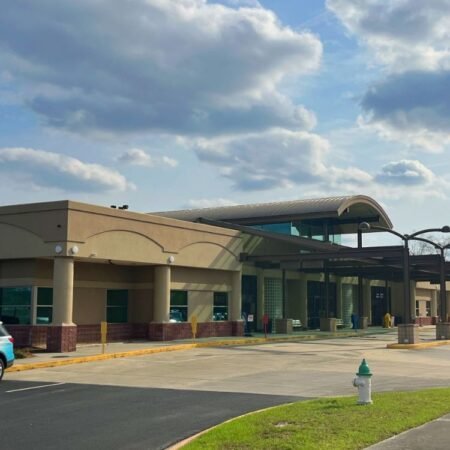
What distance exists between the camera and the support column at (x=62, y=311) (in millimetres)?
24484

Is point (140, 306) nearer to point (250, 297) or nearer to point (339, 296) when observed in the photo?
point (250, 297)

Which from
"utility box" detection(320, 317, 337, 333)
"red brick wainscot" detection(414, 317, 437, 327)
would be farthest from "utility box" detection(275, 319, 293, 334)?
"red brick wainscot" detection(414, 317, 437, 327)

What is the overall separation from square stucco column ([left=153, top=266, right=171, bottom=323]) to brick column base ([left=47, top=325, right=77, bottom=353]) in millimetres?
5805

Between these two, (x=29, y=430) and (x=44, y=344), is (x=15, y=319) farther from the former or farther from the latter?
(x=29, y=430)

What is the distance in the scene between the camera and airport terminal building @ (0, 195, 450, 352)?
25656mm

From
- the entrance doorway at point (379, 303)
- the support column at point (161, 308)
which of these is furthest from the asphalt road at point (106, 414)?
the entrance doorway at point (379, 303)

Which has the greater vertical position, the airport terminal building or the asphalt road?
the airport terminal building

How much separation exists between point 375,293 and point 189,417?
4696 cm

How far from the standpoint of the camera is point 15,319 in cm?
2670

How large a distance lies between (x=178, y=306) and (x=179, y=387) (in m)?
16.2

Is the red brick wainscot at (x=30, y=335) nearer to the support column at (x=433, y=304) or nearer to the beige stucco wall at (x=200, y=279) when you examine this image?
the beige stucco wall at (x=200, y=279)

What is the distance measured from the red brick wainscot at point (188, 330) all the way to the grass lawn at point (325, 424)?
18169mm

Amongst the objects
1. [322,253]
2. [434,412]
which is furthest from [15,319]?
[434,412]

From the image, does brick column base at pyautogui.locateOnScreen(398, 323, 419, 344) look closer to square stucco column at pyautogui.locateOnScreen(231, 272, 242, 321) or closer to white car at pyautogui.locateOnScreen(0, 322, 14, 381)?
square stucco column at pyautogui.locateOnScreen(231, 272, 242, 321)
